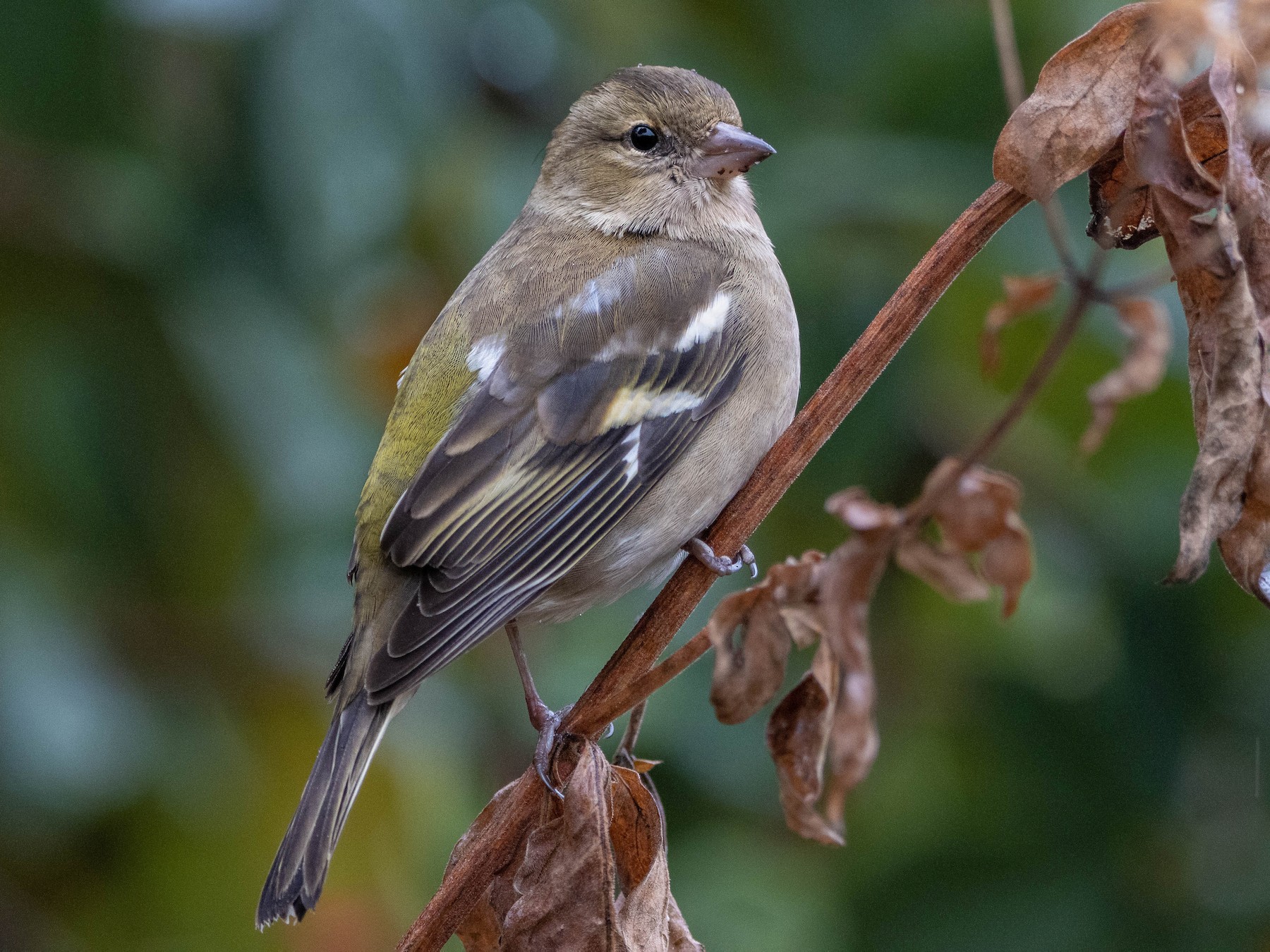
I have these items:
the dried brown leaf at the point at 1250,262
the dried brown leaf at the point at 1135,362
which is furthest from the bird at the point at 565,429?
the dried brown leaf at the point at 1250,262

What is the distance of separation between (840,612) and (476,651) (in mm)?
2119

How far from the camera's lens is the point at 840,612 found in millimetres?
1597

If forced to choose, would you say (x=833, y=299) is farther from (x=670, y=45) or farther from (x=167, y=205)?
(x=167, y=205)

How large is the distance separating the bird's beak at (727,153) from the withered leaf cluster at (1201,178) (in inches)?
58.0

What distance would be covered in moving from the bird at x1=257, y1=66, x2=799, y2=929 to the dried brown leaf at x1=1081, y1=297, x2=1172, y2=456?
78 cm

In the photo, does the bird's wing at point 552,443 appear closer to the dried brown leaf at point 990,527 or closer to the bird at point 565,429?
the bird at point 565,429

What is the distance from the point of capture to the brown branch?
69.5 inches

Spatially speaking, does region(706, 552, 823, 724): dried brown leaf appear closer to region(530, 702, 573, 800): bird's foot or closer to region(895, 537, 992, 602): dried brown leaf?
region(895, 537, 992, 602): dried brown leaf

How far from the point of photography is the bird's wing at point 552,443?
2660 mm

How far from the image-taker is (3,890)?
10.7 ft

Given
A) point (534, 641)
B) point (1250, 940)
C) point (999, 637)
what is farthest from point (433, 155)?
point (1250, 940)

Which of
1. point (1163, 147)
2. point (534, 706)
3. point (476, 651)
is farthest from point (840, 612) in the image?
point (476, 651)

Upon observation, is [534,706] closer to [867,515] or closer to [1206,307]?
[867,515]

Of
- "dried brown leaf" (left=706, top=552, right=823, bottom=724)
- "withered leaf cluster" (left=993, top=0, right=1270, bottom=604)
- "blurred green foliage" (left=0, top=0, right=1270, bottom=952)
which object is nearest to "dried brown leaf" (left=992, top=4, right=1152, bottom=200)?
"withered leaf cluster" (left=993, top=0, right=1270, bottom=604)
